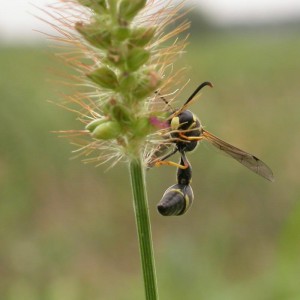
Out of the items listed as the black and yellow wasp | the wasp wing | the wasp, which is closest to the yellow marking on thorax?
the black and yellow wasp

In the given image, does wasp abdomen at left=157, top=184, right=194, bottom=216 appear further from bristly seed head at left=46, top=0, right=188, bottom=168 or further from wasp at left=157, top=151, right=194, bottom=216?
bristly seed head at left=46, top=0, right=188, bottom=168

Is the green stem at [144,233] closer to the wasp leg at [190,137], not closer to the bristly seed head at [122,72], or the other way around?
the bristly seed head at [122,72]

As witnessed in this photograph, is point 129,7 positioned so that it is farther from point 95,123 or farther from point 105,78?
point 95,123

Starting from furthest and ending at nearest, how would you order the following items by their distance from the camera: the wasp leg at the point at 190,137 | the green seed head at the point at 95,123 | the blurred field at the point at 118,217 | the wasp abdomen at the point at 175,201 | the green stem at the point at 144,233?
the blurred field at the point at 118,217
the wasp leg at the point at 190,137
the wasp abdomen at the point at 175,201
the green seed head at the point at 95,123
the green stem at the point at 144,233

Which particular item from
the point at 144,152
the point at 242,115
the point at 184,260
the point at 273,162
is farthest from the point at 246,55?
the point at 144,152

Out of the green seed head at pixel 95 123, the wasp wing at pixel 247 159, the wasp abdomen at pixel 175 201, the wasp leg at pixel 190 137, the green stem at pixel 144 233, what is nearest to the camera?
the green stem at pixel 144 233

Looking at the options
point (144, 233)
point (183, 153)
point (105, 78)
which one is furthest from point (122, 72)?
point (183, 153)

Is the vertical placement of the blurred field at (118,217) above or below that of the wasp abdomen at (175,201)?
below

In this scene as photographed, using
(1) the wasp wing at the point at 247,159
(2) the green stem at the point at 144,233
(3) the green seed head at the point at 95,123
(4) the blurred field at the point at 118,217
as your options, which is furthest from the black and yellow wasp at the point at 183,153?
(4) the blurred field at the point at 118,217
